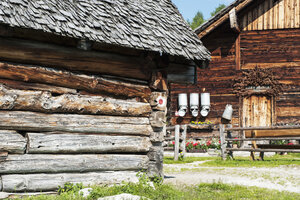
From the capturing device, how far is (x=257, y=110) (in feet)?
55.5

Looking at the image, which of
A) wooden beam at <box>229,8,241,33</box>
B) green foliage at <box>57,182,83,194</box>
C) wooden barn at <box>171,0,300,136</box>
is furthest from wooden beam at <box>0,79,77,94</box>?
wooden beam at <box>229,8,241,33</box>

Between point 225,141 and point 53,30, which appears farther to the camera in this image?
point 225,141

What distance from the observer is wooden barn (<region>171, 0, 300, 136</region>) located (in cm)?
1647

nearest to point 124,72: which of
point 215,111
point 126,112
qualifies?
point 126,112

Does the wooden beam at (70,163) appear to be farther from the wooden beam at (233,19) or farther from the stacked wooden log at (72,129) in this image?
the wooden beam at (233,19)

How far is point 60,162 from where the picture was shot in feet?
20.4

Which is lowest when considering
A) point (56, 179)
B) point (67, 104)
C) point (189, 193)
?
point (189, 193)

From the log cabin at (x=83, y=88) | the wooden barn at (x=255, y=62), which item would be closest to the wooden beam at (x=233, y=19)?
the wooden barn at (x=255, y=62)

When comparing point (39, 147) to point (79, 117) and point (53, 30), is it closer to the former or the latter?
point (79, 117)

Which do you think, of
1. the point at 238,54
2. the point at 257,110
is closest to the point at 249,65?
the point at 238,54

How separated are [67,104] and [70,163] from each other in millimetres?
950

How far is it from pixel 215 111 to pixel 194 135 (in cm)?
142

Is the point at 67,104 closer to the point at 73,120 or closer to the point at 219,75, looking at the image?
the point at 73,120

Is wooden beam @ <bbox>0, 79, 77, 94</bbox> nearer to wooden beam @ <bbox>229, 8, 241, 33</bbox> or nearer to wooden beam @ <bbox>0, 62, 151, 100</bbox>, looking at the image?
wooden beam @ <bbox>0, 62, 151, 100</bbox>
